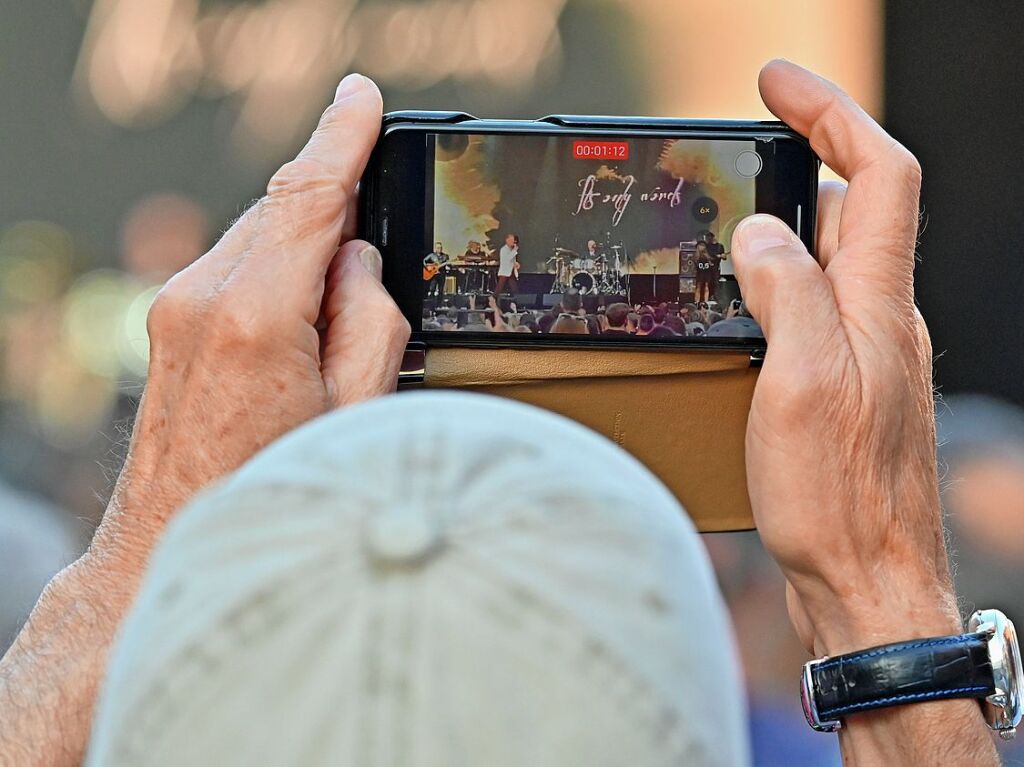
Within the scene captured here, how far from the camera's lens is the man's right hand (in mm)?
830

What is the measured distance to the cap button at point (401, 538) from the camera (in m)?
0.32

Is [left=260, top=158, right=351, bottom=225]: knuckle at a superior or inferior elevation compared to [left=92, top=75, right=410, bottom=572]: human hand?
superior

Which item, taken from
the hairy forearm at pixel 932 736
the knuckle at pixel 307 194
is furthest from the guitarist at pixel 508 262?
the hairy forearm at pixel 932 736

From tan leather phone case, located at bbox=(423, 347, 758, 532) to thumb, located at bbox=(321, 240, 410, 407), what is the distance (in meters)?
0.06

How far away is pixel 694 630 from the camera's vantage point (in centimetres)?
33

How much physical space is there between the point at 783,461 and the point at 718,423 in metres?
→ 0.12

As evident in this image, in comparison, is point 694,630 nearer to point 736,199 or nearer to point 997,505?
point 736,199

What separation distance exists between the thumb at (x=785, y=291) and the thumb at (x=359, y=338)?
10.5 inches

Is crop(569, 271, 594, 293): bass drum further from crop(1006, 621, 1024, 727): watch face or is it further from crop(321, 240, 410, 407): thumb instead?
crop(1006, 621, 1024, 727): watch face

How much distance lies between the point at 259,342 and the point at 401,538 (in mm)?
538

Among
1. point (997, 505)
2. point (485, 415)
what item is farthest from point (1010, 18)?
point (485, 415)

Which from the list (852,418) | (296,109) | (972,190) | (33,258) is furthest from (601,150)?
(33,258)

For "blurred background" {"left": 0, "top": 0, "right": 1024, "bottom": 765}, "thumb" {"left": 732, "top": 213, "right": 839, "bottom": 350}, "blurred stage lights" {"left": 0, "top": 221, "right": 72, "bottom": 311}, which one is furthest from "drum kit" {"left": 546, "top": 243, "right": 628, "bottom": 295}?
"blurred stage lights" {"left": 0, "top": 221, "right": 72, "bottom": 311}

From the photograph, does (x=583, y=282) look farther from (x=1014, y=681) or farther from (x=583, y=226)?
(x=1014, y=681)
